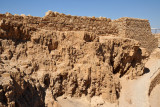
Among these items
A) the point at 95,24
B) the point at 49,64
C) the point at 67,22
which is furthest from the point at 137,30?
the point at 49,64

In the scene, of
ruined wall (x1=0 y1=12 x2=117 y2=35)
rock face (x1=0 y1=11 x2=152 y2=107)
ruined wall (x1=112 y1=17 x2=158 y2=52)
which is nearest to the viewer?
rock face (x1=0 y1=11 x2=152 y2=107)

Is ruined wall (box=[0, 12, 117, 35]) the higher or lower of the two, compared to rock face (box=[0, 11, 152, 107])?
higher

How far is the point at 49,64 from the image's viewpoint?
8.16 metres

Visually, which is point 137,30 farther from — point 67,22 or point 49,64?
point 49,64

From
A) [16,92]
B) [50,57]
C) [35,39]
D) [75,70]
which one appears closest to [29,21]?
[35,39]

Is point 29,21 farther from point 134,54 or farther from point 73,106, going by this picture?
point 134,54

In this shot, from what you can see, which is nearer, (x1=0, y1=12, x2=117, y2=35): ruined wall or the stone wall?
(x1=0, y1=12, x2=117, y2=35): ruined wall

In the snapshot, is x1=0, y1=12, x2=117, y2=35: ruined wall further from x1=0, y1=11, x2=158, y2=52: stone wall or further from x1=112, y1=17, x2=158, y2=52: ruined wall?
x1=112, y1=17, x2=158, y2=52: ruined wall

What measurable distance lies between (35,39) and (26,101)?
3.26 meters

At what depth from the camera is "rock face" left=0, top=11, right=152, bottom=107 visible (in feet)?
20.4

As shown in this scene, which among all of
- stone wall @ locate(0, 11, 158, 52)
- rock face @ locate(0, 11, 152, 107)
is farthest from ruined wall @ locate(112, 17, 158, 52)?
rock face @ locate(0, 11, 152, 107)

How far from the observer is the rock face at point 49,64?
6.22 metres

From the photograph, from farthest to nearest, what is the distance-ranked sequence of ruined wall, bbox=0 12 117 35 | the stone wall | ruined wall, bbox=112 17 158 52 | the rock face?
ruined wall, bbox=112 17 158 52
the stone wall
ruined wall, bbox=0 12 117 35
the rock face

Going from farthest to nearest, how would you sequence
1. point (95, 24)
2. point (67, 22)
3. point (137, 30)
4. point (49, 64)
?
1. point (137, 30)
2. point (95, 24)
3. point (67, 22)
4. point (49, 64)
